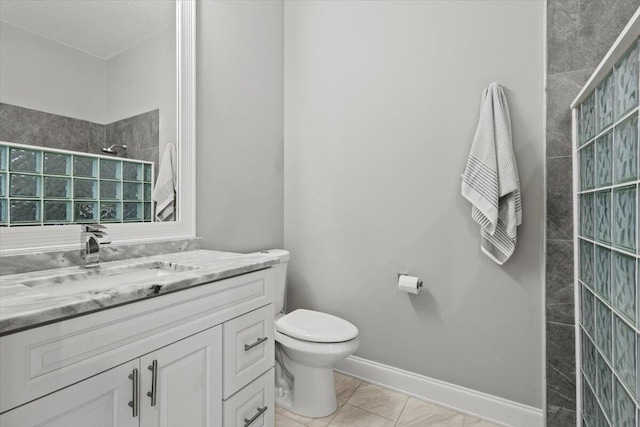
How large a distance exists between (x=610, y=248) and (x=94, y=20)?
2104mm

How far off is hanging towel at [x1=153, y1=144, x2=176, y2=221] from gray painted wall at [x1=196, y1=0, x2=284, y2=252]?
15 centimetres

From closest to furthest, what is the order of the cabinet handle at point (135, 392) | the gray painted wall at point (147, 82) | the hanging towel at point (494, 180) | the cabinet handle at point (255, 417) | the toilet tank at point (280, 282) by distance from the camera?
the cabinet handle at point (135, 392)
the cabinet handle at point (255, 417)
the gray painted wall at point (147, 82)
the hanging towel at point (494, 180)
the toilet tank at point (280, 282)

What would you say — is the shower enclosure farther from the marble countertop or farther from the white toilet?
the marble countertop

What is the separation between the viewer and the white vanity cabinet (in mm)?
719

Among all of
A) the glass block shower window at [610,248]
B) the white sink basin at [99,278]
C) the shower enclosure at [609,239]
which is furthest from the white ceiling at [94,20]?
the shower enclosure at [609,239]

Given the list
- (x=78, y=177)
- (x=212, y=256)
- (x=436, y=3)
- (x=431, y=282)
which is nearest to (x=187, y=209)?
(x=212, y=256)

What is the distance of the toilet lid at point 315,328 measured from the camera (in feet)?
5.43

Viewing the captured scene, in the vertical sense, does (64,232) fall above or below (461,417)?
above

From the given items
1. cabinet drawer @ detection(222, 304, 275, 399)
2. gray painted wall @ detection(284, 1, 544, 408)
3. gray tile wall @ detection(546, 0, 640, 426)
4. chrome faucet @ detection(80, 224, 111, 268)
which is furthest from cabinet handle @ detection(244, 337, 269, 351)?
gray tile wall @ detection(546, 0, 640, 426)

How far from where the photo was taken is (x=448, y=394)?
1822 millimetres

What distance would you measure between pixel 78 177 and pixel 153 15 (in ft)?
2.90

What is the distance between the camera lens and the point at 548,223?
156 centimetres

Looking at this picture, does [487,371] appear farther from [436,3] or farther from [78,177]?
[78,177]

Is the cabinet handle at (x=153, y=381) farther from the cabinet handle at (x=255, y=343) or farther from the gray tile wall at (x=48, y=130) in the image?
the gray tile wall at (x=48, y=130)
